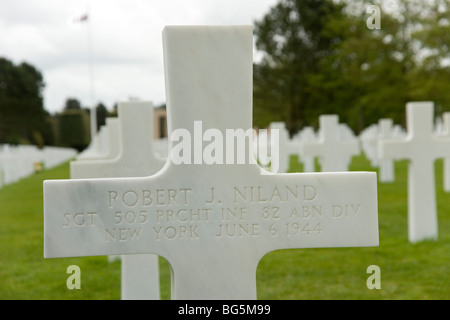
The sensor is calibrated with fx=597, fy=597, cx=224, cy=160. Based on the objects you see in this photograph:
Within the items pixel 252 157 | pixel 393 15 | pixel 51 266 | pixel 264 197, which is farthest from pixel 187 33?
pixel 393 15

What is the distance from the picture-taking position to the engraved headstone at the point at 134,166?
171 inches

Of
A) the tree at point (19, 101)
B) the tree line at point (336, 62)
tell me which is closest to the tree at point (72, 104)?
the tree at point (19, 101)

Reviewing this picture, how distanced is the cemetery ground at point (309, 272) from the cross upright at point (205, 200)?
219 cm

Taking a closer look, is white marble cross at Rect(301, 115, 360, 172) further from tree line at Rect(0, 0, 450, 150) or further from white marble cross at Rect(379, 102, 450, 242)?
tree line at Rect(0, 0, 450, 150)

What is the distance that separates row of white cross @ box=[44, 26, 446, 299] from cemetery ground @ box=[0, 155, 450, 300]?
7.16 feet

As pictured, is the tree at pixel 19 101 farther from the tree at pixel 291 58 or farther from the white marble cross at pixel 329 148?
the white marble cross at pixel 329 148

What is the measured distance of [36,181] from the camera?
1616cm

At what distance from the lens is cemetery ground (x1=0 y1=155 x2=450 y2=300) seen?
489 cm

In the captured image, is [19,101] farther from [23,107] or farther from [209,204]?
[209,204]

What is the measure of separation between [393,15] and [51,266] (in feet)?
86.6

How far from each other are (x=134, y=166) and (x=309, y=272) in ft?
6.78

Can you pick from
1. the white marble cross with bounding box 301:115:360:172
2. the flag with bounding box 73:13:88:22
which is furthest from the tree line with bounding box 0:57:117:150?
the white marble cross with bounding box 301:115:360:172

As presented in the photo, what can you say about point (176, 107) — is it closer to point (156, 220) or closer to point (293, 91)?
point (156, 220)

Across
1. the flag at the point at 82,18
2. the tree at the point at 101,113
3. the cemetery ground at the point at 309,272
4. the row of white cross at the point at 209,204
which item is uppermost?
the flag at the point at 82,18
